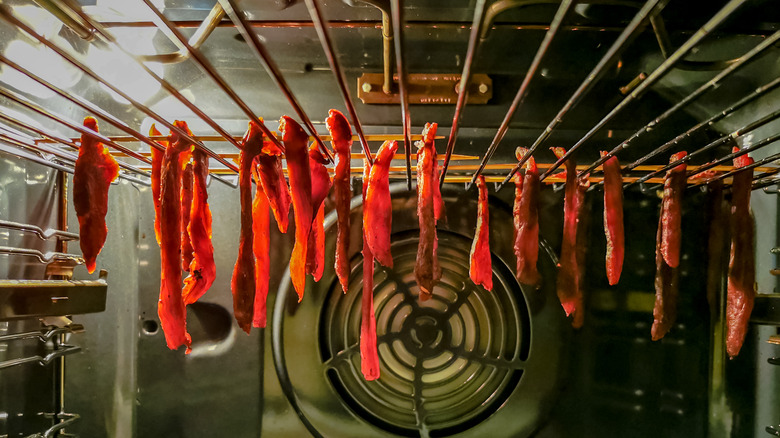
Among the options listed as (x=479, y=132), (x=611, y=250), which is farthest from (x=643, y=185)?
(x=479, y=132)


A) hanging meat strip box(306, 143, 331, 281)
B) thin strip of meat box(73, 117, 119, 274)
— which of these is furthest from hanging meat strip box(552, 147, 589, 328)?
thin strip of meat box(73, 117, 119, 274)

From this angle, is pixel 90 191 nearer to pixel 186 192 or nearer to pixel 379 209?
pixel 186 192

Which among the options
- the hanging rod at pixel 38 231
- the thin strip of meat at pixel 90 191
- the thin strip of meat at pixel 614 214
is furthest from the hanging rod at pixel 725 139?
the hanging rod at pixel 38 231

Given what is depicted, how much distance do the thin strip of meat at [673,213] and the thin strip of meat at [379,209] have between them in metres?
0.79

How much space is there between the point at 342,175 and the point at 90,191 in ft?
1.90

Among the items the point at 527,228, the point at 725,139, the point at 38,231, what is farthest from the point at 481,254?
the point at 38,231

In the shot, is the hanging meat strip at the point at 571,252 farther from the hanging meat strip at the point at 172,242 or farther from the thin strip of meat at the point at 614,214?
the hanging meat strip at the point at 172,242

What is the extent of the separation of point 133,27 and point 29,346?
0.97 m

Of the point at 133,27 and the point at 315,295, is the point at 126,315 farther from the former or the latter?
the point at 133,27

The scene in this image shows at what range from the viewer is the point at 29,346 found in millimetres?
1220

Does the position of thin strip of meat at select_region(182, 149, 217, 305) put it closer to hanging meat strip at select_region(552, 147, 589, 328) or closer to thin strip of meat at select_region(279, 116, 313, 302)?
thin strip of meat at select_region(279, 116, 313, 302)

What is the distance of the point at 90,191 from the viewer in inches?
37.8

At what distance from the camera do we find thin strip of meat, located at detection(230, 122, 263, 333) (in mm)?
923

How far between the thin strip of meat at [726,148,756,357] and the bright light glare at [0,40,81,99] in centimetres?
195
